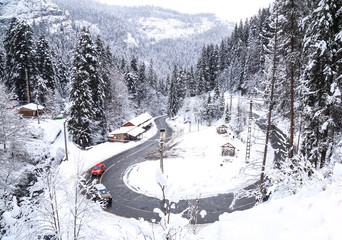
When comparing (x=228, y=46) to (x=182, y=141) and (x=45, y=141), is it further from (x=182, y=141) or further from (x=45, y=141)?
(x=45, y=141)

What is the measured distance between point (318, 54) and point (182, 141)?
35.0 meters

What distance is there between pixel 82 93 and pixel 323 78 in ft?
104

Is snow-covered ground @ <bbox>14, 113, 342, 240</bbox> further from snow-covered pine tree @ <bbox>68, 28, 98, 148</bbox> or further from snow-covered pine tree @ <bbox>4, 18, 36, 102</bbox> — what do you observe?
snow-covered pine tree @ <bbox>4, 18, 36, 102</bbox>

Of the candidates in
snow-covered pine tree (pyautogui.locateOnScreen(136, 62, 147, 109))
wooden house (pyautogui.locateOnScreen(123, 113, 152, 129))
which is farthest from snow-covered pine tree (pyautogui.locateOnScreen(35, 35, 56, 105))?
snow-covered pine tree (pyautogui.locateOnScreen(136, 62, 147, 109))

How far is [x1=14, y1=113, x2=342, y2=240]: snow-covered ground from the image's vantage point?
344 centimetres

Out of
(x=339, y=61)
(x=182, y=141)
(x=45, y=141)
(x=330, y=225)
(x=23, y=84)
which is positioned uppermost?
(x=339, y=61)

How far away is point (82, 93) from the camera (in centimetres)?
3369

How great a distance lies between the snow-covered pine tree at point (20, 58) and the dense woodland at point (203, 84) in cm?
16

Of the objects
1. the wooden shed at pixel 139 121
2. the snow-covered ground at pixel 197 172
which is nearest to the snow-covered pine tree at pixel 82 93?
the snow-covered ground at pixel 197 172

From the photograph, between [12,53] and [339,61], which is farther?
[12,53]

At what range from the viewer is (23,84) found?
3881 centimetres

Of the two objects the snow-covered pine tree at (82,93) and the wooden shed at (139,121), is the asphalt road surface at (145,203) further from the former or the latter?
the wooden shed at (139,121)

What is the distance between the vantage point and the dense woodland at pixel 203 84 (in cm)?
1111

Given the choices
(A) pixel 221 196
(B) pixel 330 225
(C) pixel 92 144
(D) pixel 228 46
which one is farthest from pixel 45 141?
(D) pixel 228 46
